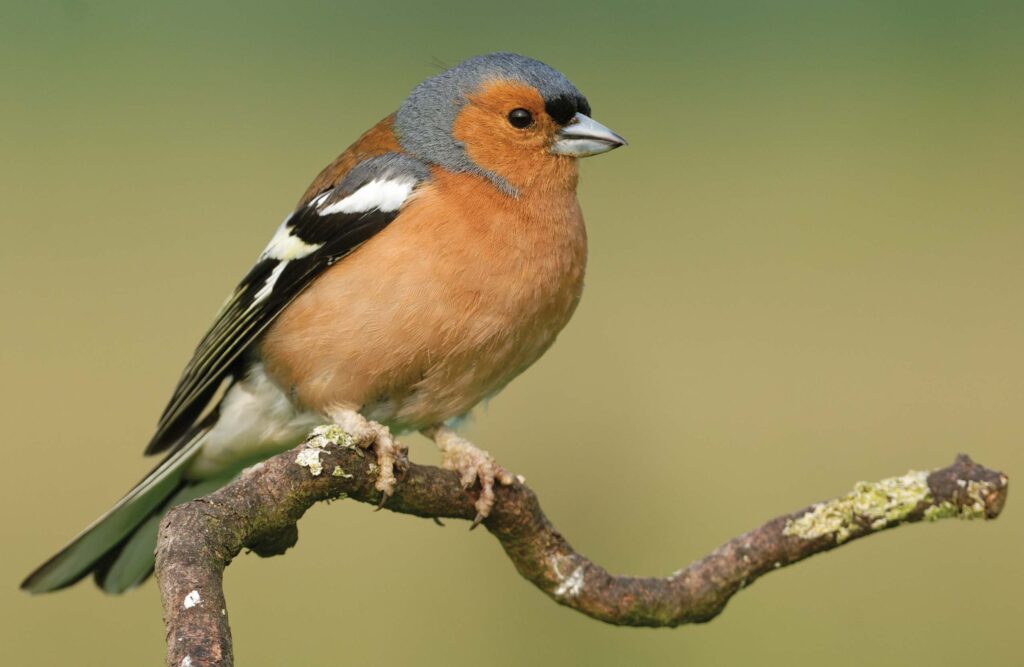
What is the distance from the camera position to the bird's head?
338 cm

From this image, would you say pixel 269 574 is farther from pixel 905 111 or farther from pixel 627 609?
pixel 905 111

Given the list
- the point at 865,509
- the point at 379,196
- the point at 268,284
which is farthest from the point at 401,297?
the point at 865,509

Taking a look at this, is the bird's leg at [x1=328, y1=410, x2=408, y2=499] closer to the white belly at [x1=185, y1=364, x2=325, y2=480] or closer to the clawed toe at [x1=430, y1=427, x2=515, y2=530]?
the clawed toe at [x1=430, y1=427, x2=515, y2=530]

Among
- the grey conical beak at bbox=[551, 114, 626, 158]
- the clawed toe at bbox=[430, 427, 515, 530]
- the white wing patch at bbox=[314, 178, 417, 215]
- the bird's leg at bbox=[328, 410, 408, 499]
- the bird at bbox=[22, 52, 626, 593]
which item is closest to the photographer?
the bird's leg at bbox=[328, 410, 408, 499]

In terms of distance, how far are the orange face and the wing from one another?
173 mm

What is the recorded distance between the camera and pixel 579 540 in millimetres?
3973

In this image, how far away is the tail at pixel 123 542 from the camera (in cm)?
299

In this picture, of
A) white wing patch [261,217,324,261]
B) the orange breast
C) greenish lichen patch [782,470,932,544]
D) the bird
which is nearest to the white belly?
the bird

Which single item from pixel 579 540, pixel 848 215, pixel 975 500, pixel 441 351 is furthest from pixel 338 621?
pixel 848 215

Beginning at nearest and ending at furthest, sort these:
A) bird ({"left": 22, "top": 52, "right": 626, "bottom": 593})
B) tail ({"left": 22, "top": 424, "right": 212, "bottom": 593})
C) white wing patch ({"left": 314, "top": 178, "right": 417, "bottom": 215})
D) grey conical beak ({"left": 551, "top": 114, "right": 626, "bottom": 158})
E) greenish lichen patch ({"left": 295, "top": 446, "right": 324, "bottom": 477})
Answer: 1. greenish lichen patch ({"left": 295, "top": 446, "right": 324, "bottom": 477})
2. tail ({"left": 22, "top": 424, "right": 212, "bottom": 593})
3. bird ({"left": 22, "top": 52, "right": 626, "bottom": 593})
4. white wing patch ({"left": 314, "top": 178, "right": 417, "bottom": 215})
5. grey conical beak ({"left": 551, "top": 114, "right": 626, "bottom": 158})

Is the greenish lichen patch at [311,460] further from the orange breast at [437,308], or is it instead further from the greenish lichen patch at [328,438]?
the orange breast at [437,308]

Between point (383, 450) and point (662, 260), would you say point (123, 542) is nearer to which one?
point (383, 450)

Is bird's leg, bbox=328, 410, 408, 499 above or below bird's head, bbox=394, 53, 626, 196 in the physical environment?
below

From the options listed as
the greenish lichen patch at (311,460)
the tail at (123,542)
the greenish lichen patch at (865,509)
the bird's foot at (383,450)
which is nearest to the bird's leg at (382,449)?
the bird's foot at (383,450)
